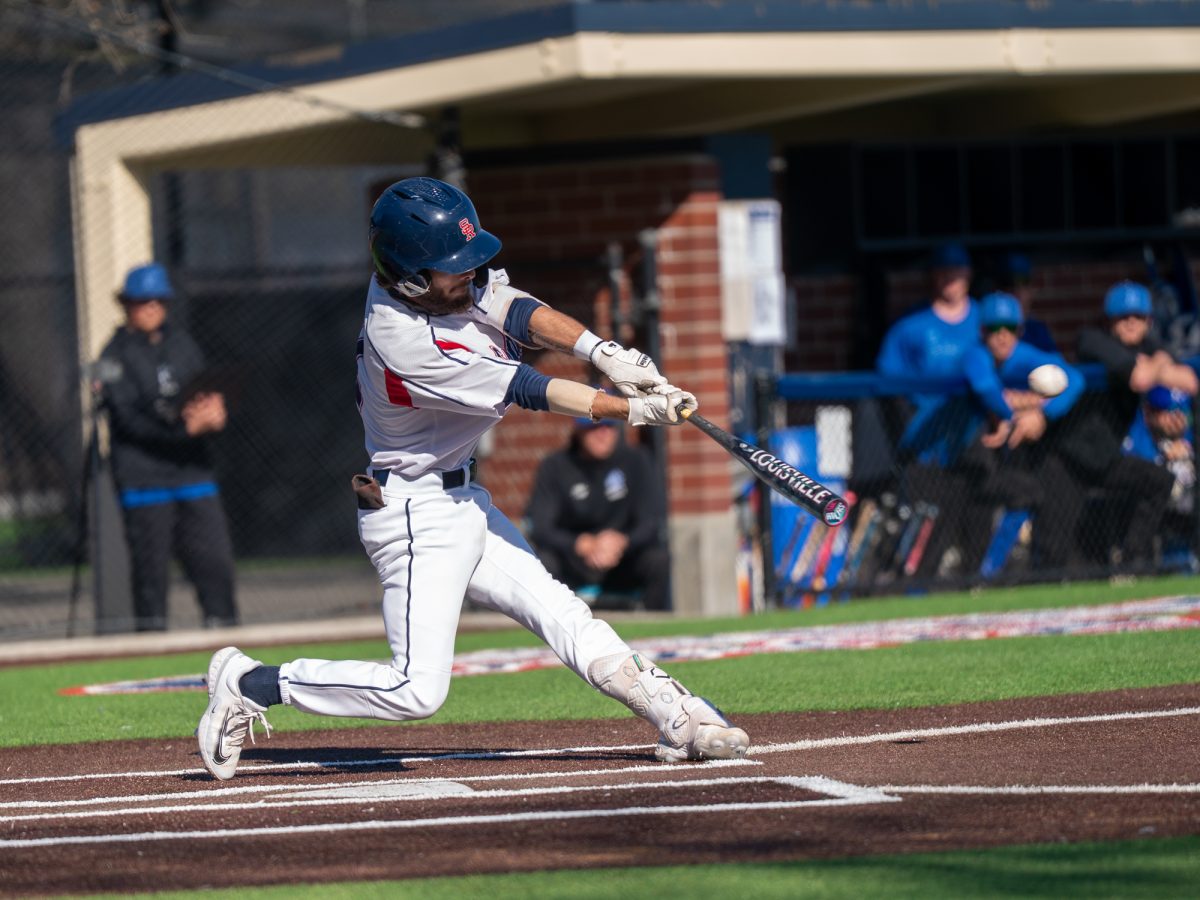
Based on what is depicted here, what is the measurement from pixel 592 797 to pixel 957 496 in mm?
6837

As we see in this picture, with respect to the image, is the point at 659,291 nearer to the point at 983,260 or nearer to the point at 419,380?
the point at 983,260

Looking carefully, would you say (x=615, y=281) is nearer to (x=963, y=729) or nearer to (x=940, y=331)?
(x=940, y=331)

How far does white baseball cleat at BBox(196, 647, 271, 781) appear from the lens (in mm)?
6285

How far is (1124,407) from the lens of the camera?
12312mm

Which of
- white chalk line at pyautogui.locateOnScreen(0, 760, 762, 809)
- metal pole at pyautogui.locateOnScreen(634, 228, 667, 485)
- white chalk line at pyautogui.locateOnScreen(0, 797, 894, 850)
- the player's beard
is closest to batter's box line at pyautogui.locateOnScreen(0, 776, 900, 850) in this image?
white chalk line at pyautogui.locateOnScreen(0, 797, 894, 850)

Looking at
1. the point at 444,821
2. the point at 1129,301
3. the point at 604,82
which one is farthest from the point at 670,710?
the point at 1129,301

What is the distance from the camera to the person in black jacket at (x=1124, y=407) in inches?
481

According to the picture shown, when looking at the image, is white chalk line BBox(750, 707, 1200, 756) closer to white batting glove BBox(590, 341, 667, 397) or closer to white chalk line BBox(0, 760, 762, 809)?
white chalk line BBox(0, 760, 762, 809)

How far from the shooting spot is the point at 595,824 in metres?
5.13

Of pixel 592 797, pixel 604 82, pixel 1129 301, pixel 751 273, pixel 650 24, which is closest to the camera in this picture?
pixel 592 797

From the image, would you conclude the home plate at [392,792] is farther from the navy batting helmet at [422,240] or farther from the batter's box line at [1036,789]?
the navy batting helmet at [422,240]

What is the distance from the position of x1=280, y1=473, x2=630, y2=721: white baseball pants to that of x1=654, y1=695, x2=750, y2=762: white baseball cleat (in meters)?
0.28

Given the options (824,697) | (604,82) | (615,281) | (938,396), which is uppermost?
(604,82)

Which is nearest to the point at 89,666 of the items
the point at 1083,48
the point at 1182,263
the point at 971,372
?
the point at 971,372
